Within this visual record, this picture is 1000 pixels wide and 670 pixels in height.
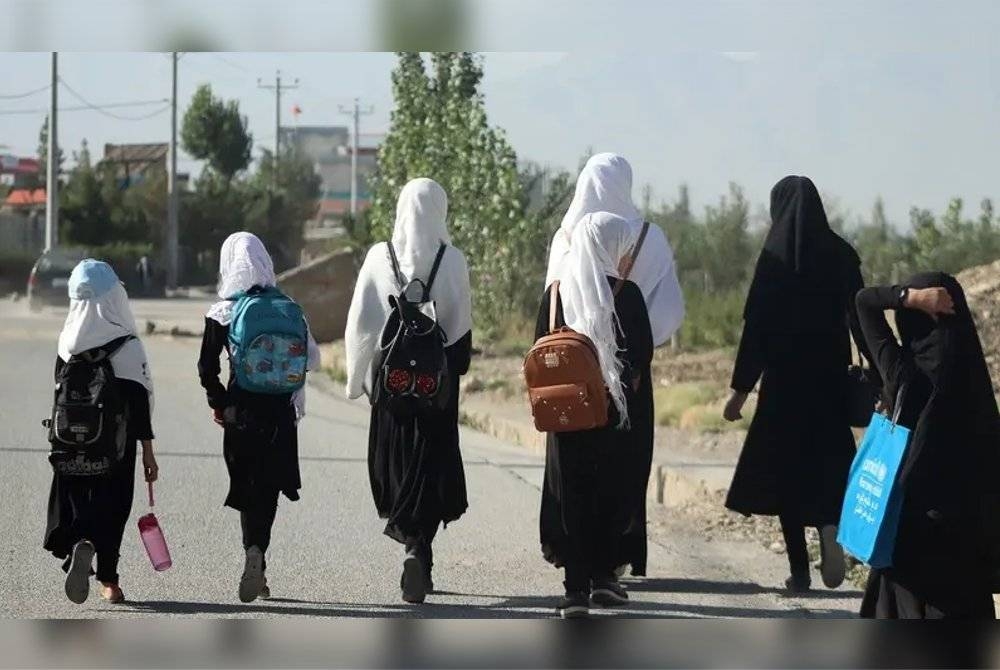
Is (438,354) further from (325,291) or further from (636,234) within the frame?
(325,291)

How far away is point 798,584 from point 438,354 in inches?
70.7

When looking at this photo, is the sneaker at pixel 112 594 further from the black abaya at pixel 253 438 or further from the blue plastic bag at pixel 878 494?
the blue plastic bag at pixel 878 494

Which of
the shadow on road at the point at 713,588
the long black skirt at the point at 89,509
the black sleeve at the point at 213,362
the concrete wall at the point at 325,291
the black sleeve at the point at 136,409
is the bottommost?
the shadow on road at the point at 713,588

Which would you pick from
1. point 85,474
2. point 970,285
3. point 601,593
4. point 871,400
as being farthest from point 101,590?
point 970,285

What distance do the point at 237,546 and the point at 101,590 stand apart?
125 cm

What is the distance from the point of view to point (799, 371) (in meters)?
7.54

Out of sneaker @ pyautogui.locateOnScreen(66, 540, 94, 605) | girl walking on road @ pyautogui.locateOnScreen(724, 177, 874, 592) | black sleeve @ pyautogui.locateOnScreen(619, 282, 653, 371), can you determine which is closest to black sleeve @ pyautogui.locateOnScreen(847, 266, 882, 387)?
girl walking on road @ pyautogui.locateOnScreen(724, 177, 874, 592)

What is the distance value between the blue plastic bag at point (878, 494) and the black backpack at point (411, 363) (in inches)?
77.9

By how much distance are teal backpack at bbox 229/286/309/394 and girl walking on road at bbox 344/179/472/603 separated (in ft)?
0.98

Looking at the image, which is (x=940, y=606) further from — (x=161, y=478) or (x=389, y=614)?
(x=161, y=478)

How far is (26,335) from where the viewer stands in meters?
27.9

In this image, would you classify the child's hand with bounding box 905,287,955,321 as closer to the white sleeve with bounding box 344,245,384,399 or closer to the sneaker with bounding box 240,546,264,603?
the white sleeve with bounding box 344,245,384,399

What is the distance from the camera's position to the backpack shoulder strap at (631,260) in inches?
272

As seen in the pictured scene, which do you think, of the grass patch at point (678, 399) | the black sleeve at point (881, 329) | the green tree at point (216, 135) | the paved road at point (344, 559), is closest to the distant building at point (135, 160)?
the green tree at point (216, 135)
